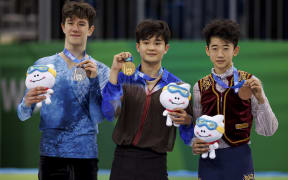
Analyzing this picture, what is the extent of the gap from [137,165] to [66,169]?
1.79ft

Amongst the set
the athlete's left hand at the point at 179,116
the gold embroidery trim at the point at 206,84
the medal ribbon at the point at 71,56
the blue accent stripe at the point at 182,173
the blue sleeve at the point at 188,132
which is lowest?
the blue accent stripe at the point at 182,173

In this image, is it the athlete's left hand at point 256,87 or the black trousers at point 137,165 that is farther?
the black trousers at point 137,165

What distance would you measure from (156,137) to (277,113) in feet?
9.00

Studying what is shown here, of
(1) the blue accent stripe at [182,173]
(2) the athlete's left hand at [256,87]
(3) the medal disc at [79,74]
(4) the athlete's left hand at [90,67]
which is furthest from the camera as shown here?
(1) the blue accent stripe at [182,173]

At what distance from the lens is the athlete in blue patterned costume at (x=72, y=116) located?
365 centimetres

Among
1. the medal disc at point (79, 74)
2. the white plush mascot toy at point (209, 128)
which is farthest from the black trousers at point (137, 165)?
the medal disc at point (79, 74)

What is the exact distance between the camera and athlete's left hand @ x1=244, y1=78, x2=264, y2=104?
3.34 m

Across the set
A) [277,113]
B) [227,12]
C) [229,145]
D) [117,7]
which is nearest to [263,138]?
[277,113]

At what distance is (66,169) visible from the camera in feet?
12.0

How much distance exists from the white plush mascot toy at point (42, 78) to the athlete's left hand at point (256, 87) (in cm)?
134

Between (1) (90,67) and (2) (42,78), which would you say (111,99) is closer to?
(1) (90,67)

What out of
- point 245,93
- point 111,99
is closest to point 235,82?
point 245,93

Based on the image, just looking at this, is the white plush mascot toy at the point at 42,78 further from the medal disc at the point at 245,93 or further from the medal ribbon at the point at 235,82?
the medal disc at the point at 245,93

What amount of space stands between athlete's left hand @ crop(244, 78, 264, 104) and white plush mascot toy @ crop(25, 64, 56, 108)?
1.34 metres
